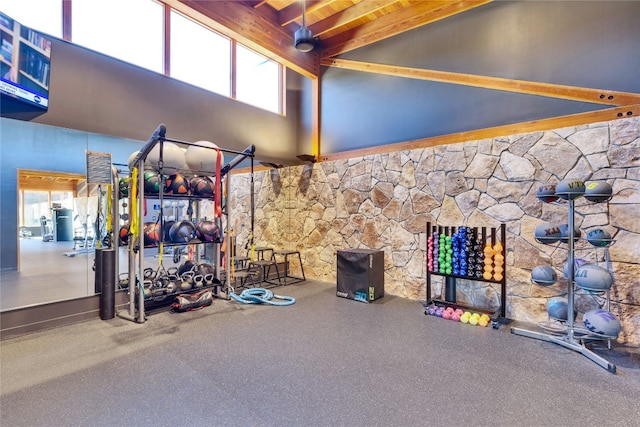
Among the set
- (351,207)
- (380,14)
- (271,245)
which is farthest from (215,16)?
(271,245)

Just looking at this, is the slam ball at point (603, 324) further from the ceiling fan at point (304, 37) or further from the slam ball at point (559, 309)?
the ceiling fan at point (304, 37)

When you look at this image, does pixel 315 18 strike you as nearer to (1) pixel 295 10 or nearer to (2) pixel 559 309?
(1) pixel 295 10

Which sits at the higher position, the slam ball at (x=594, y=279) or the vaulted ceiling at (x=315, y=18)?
the vaulted ceiling at (x=315, y=18)

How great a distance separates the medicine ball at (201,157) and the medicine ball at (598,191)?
4106 mm

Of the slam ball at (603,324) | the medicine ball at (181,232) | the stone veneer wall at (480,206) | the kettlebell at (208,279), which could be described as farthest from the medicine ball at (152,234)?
the slam ball at (603,324)

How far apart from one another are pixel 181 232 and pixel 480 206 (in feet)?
12.9

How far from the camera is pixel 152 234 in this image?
390 cm

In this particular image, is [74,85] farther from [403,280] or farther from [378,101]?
[403,280]

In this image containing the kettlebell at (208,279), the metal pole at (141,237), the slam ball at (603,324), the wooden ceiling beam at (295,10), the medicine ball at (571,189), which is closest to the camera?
the slam ball at (603,324)

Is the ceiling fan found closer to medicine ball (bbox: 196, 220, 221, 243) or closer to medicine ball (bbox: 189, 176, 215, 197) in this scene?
medicine ball (bbox: 189, 176, 215, 197)

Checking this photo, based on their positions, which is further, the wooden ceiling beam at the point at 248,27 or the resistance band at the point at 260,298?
the resistance band at the point at 260,298

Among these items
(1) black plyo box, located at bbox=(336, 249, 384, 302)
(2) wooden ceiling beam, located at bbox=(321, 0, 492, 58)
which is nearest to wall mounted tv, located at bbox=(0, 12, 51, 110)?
(1) black plyo box, located at bbox=(336, 249, 384, 302)

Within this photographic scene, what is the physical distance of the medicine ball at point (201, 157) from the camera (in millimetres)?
4180

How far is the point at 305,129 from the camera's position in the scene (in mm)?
6441
